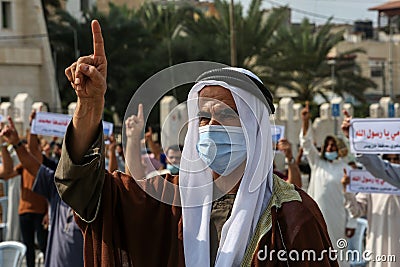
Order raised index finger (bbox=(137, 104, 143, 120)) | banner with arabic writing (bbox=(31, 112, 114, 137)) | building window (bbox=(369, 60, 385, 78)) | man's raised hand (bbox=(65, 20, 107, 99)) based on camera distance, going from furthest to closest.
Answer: building window (bbox=(369, 60, 385, 78)) → banner with arabic writing (bbox=(31, 112, 114, 137)) → raised index finger (bbox=(137, 104, 143, 120)) → man's raised hand (bbox=(65, 20, 107, 99))

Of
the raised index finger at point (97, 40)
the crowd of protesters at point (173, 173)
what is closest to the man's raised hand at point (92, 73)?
the raised index finger at point (97, 40)

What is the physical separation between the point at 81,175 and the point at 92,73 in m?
0.33

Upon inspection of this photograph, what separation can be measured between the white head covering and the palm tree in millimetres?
28483

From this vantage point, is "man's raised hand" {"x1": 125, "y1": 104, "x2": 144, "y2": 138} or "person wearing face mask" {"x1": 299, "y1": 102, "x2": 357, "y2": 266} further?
Answer: "person wearing face mask" {"x1": 299, "y1": 102, "x2": 357, "y2": 266}

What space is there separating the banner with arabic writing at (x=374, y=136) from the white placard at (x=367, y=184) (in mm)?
302

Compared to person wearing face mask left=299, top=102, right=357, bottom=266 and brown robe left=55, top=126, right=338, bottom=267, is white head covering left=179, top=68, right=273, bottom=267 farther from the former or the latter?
person wearing face mask left=299, top=102, right=357, bottom=266

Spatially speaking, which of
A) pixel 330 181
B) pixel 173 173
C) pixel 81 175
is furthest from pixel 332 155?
pixel 81 175

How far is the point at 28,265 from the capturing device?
9102 mm

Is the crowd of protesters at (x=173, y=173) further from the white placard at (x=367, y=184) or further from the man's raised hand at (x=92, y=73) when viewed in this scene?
the man's raised hand at (x=92, y=73)

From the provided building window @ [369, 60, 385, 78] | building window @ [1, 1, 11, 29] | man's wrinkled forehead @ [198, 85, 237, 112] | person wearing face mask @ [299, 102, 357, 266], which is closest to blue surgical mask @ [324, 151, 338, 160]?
person wearing face mask @ [299, 102, 357, 266]

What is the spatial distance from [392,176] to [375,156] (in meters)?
0.23

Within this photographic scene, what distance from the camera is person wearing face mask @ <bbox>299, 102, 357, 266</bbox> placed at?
8656 mm

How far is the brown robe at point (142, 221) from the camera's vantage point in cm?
273

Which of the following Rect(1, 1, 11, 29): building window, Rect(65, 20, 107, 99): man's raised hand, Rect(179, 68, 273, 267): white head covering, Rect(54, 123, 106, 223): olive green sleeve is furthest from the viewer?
Rect(1, 1, 11, 29): building window
